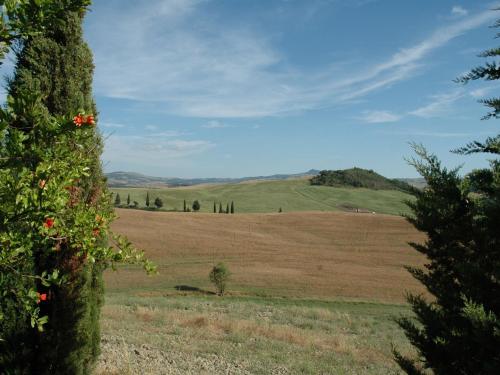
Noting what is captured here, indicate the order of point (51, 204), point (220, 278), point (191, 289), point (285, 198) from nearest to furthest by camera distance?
1. point (51, 204)
2. point (220, 278)
3. point (191, 289)
4. point (285, 198)

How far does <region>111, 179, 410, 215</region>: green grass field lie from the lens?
10494cm

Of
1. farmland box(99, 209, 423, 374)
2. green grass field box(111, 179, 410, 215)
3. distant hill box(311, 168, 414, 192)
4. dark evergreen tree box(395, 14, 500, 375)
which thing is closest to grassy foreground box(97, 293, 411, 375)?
farmland box(99, 209, 423, 374)

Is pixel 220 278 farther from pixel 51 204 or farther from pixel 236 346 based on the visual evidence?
pixel 51 204

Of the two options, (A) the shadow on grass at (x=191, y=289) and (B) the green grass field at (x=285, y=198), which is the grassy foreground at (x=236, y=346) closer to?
(A) the shadow on grass at (x=191, y=289)

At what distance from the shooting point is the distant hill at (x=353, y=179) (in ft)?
450

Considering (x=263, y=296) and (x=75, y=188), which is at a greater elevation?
(x=75, y=188)

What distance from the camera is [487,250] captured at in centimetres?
527

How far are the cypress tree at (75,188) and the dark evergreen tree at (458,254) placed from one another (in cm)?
561

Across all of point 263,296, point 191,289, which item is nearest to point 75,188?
point 263,296

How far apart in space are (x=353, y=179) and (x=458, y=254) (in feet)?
461

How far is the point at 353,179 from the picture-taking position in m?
142

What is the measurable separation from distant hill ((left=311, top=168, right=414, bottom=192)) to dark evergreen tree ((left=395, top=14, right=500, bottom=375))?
13037cm

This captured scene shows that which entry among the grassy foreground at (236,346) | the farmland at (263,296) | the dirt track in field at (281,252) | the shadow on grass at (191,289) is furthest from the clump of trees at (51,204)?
the dirt track in field at (281,252)

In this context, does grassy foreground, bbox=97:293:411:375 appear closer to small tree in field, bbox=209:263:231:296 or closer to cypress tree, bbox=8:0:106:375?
cypress tree, bbox=8:0:106:375
